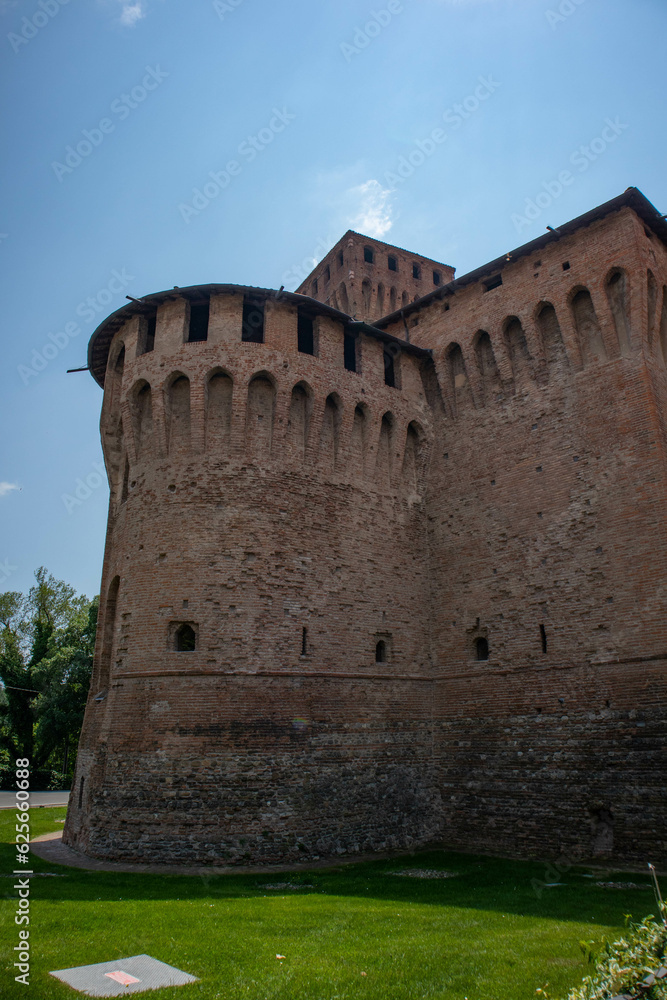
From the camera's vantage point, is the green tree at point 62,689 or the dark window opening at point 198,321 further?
the green tree at point 62,689

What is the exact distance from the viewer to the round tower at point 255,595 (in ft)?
42.8

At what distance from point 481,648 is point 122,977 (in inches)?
468

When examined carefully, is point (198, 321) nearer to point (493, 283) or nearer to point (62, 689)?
point (493, 283)

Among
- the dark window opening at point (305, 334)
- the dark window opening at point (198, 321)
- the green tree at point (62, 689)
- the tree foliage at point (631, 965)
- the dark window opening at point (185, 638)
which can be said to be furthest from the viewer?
the green tree at point (62, 689)

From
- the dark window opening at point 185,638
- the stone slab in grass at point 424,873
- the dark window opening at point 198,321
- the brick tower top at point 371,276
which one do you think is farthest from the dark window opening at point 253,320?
the stone slab in grass at point 424,873

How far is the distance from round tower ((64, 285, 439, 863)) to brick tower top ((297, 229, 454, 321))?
1063 centimetres

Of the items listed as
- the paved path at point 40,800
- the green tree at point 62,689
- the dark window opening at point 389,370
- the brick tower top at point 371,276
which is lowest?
the paved path at point 40,800

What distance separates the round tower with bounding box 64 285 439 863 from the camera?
13031 millimetres

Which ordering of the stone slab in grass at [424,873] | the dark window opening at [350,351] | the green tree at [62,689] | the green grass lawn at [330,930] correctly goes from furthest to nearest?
the green tree at [62,689], the dark window opening at [350,351], the stone slab in grass at [424,873], the green grass lawn at [330,930]

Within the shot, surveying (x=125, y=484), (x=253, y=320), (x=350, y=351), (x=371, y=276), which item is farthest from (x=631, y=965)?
(x=371, y=276)

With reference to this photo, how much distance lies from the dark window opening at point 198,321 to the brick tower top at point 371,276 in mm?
11993

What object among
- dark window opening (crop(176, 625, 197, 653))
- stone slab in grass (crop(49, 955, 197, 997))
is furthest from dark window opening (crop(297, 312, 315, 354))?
stone slab in grass (crop(49, 955, 197, 997))

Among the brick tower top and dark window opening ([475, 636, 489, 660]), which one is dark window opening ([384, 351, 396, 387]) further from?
the brick tower top

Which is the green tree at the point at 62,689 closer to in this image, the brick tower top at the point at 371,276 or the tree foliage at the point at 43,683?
the tree foliage at the point at 43,683
